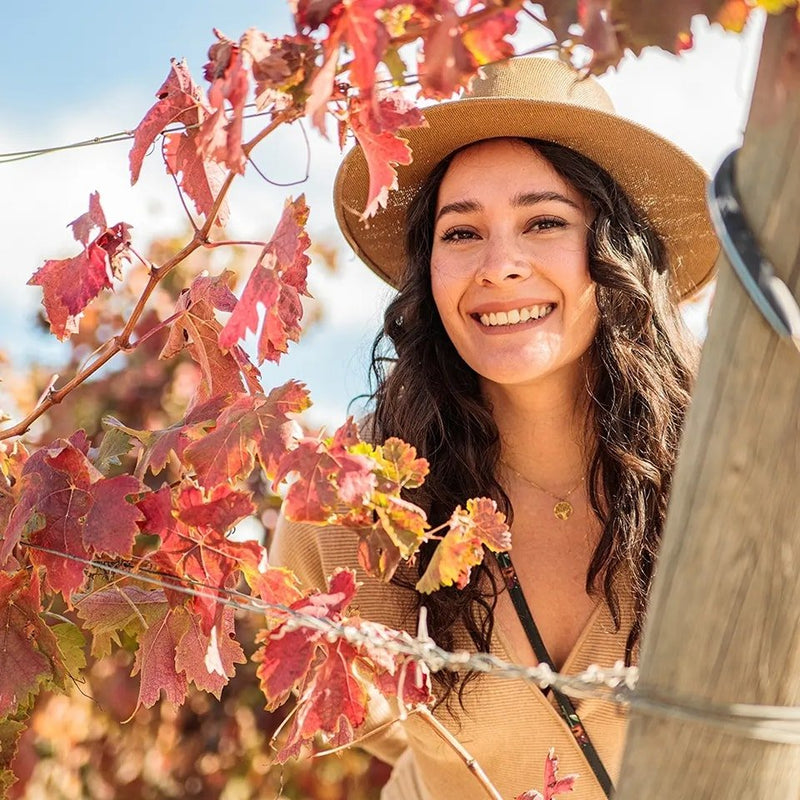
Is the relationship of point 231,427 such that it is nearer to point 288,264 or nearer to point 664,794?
point 288,264

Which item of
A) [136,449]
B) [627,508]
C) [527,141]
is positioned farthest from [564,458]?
[136,449]

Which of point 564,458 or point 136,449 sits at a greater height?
point 136,449

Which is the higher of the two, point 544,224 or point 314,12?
point 314,12

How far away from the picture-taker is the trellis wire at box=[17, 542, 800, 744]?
93 centimetres

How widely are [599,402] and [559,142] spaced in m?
0.58

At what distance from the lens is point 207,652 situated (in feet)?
4.49

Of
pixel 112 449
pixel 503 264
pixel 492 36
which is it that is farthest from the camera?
pixel 503 264

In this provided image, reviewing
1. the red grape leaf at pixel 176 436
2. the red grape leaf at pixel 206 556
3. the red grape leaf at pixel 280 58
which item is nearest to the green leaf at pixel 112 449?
the red grape leaf at pixel 176 436

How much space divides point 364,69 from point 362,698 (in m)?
0.71

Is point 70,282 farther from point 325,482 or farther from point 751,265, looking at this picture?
point 751,265

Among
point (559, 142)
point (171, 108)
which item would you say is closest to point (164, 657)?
point (171, 108)

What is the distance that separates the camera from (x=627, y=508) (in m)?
2.41

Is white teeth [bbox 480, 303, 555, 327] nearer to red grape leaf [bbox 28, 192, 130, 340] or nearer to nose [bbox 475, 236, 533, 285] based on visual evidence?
nose [bbox 475, 236, 533, 285]

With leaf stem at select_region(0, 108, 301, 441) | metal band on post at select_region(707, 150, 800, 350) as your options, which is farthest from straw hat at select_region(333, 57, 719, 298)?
metal band on post at select_region(707, 150, 800, 350)
